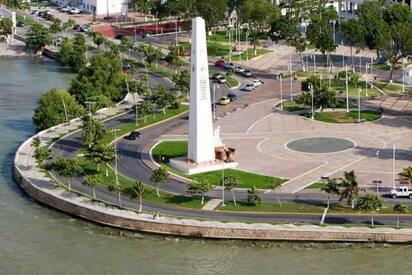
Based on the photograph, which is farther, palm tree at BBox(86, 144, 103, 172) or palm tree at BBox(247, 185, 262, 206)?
palm tree at BBox(86, 144, 103, 172)

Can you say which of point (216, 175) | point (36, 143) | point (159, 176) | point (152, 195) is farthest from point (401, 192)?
point (36, 143)

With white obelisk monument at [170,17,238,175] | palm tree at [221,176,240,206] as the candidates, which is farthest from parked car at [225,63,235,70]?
palm tree at [221,176,240,206]

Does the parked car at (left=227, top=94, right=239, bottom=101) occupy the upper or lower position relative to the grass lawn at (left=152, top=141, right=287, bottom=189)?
upper

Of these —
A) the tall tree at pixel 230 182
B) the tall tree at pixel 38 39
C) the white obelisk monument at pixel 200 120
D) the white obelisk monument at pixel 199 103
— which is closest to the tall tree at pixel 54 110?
the white obelisk monument at pixel 200 120

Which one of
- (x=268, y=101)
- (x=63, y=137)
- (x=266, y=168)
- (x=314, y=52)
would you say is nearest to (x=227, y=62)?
(x=314, y=52)

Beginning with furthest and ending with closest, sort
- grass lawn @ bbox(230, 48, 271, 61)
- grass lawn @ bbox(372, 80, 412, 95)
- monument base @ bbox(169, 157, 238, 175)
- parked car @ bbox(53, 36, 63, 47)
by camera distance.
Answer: parked car @ bbox(53, 36, 63, 47)
grass lawn @ bbox(230, 48, 271, 61)
grass lawn @ bbox(372, 80, 412, 95)
monument base @ bbox(169, 157, 238, 175)

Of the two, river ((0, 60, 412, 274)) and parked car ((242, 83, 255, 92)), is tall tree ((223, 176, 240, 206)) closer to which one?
river ((0, 60, 412, 274))

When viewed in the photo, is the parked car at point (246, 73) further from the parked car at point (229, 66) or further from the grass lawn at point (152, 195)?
the grass lawn at point (152, 195)

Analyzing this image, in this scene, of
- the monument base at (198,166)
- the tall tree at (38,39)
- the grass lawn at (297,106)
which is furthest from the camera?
the tall tree at (38,39)
